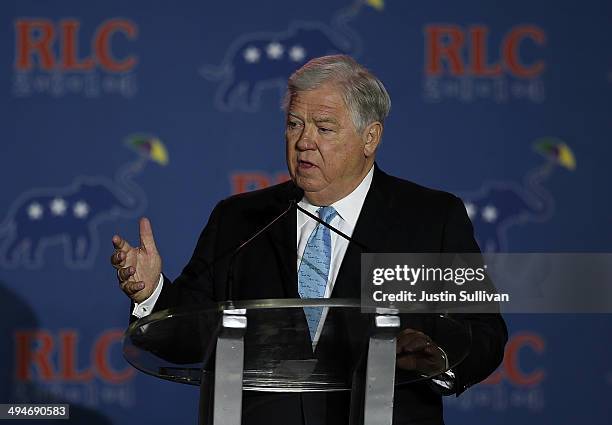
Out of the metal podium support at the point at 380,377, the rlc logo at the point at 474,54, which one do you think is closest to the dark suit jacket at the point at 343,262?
the metal podium support at the point at 380,377

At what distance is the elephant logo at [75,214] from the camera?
326 centimetres

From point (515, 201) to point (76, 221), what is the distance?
135cm

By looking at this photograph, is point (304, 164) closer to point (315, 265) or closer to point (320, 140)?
point (320, 140)

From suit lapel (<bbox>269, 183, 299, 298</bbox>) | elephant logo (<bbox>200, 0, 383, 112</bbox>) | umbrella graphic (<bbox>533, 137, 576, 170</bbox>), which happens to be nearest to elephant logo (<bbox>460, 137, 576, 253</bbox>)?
umbrella graphic (<bbox>533, 137, 576, 170</bbox>)

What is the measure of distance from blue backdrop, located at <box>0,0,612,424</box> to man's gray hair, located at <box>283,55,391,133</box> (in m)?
1.11

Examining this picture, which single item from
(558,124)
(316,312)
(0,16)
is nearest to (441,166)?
(558,124)

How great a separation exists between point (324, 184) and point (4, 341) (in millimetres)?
1527

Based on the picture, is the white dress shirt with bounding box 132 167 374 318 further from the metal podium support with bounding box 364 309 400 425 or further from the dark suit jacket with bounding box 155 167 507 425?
the metal podium support with bounding box 364 309 400 425

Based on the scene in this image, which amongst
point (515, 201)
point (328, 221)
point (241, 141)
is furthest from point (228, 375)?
point (515, 201)

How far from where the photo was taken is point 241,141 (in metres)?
3.29

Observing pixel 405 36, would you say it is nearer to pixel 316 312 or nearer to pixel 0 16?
pixel 0 16

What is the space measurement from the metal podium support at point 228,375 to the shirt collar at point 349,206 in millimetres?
639

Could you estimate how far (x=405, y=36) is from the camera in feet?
10.9

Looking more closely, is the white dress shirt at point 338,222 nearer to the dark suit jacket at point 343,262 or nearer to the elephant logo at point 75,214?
the dark suit jacket at point 343,262
